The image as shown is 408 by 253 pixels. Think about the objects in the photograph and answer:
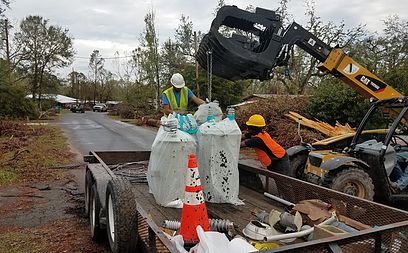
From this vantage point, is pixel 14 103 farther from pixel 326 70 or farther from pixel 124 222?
pixel 124 222

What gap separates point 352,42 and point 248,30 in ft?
69.7

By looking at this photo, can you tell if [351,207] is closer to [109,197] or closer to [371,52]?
[109,197]

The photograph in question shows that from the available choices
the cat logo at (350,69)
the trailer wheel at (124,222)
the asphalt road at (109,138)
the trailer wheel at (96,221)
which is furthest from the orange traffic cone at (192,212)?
→ the asphalt road at (109,138)

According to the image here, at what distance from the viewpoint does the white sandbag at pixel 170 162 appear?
14.1 feet

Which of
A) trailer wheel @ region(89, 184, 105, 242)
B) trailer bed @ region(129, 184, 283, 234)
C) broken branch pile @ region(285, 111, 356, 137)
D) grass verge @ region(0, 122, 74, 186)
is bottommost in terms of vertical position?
grass verge @ region(0, 122, 74, 186)

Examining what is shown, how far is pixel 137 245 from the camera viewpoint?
3.37 metres

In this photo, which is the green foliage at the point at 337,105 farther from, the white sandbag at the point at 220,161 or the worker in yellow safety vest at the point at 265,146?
the white sandbag at the point at 220,161

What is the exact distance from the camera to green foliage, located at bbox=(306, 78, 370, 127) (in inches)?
525

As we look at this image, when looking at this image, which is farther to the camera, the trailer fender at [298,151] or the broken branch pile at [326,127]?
the broken branch pile at [326,127]

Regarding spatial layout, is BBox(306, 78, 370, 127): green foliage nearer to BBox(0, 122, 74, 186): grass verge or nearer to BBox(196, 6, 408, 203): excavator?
BBox(196, 6, 408, 203): excavator

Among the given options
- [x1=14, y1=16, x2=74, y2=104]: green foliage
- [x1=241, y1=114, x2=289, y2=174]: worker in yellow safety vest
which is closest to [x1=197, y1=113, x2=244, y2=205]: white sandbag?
[x1=241, y1=114, x2=289, y2=174]: worker in yellow safety vest

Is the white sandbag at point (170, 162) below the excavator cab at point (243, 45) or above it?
below

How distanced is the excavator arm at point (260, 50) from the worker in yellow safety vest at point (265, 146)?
2.94 ft

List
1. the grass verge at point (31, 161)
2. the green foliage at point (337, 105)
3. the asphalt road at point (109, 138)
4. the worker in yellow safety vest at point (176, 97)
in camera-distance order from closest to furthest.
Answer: the worker in yellow safety vest at point (176, 97), the grass verge at point (31, 161), the green foliage at point (337, 105), the asphalt road at point (109, 138)
